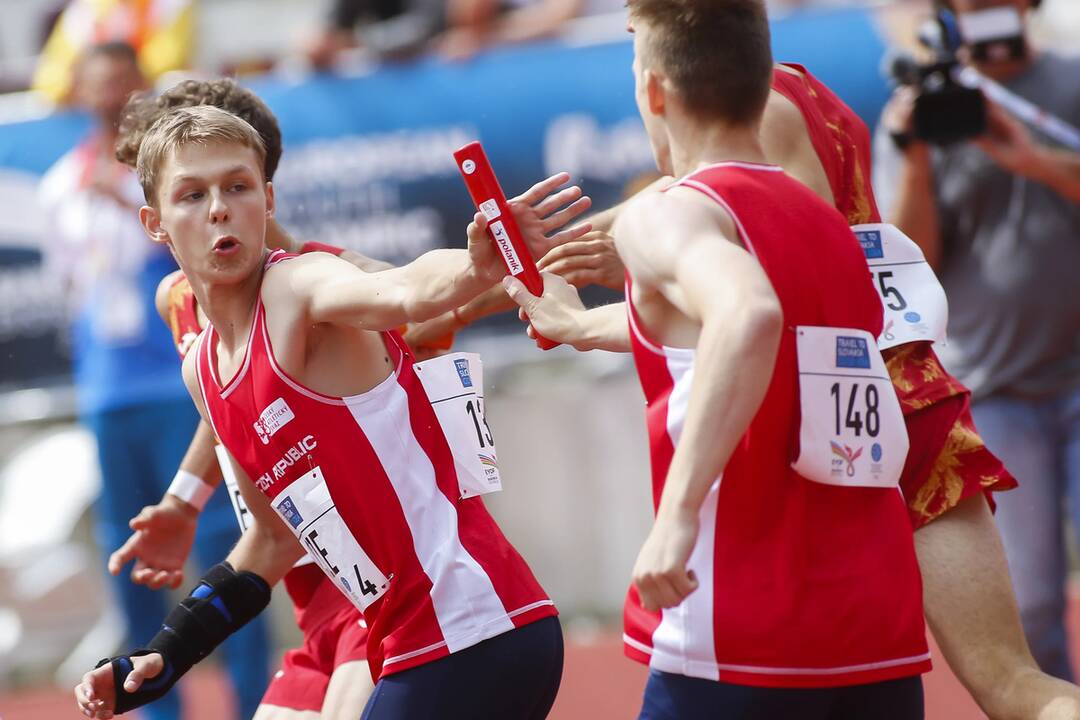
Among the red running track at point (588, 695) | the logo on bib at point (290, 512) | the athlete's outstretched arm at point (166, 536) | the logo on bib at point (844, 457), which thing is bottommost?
the red running track at point (588, 695)

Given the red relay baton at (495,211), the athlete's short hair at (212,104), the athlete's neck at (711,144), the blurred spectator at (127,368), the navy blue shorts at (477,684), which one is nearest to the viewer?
the athlete's neck at (711,144)

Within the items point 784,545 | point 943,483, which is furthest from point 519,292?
point 943,483

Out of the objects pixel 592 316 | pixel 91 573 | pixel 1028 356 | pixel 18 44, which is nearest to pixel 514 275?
pixel 592 316

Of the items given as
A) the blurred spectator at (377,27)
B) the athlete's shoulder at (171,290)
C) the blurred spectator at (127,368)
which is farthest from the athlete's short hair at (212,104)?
the blurred spectator at (377,27)

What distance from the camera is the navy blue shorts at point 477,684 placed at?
118 inches

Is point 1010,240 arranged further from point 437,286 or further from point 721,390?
point 721,390

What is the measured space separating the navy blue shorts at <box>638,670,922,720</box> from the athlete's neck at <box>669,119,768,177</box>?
87cm

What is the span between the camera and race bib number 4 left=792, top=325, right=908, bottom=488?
8.48 ft

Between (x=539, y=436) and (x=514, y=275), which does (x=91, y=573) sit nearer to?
(x=539, y=436)

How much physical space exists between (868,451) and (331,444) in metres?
1.04

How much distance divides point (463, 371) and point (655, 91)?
2.70 feet

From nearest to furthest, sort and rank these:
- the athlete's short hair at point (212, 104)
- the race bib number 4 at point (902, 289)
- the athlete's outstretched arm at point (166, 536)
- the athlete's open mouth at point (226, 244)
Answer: the athlete's open mouth at point (226, 244)
the race bib number 4 at point (902, 289)
the athlete's short hair at point (212, 104)
the athlete's outstretched arm at point (166, 536)

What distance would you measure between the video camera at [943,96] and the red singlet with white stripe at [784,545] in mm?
2277

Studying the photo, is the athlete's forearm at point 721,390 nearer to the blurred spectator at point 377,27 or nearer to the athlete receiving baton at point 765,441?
the athlete receiving baton at point 765,441
